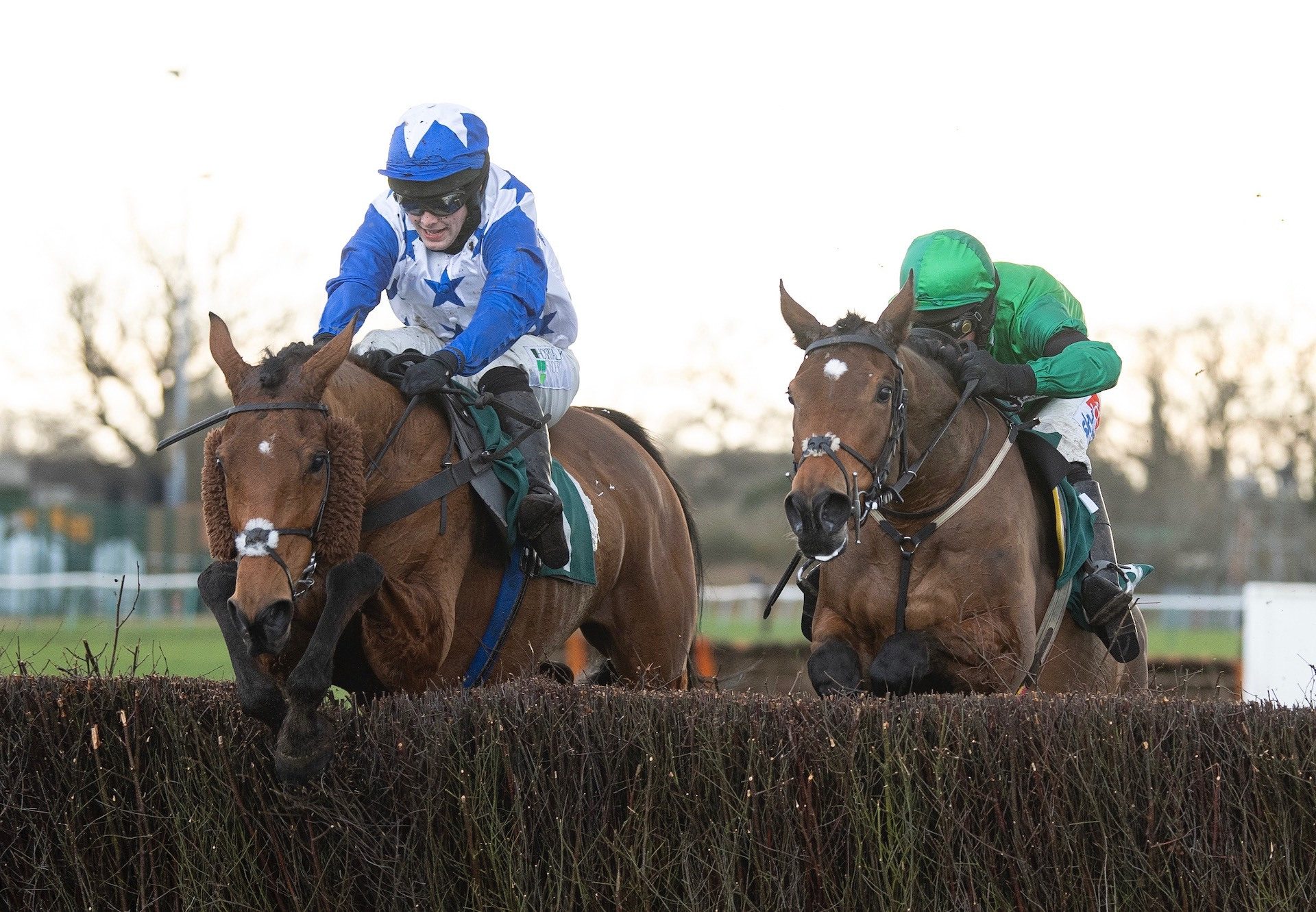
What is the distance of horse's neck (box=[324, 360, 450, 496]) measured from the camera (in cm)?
410

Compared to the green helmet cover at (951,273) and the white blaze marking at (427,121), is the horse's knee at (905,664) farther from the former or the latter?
the white blaze marking at (427,121)

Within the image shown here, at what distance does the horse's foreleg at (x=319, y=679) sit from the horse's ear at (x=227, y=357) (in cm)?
56

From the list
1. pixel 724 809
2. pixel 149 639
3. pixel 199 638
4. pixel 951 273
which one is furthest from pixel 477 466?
pixel 199 638

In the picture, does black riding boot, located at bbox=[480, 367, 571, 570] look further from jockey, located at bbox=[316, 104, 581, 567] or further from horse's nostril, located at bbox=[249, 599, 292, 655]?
horse's nostril, located at bbox=[249, 599, 292, 655]

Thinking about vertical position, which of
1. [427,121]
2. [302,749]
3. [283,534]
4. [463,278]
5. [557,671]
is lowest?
[557,671]

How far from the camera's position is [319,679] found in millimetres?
3592

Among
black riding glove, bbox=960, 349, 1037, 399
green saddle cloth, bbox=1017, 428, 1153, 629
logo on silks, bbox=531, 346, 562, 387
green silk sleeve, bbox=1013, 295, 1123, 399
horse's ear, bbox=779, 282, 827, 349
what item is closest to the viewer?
horse's ear, bbox=779, 282, 827, 349

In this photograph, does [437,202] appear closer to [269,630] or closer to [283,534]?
[283,534]

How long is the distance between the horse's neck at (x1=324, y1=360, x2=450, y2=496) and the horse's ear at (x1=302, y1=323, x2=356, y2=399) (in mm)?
78

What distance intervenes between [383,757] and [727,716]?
81 cm

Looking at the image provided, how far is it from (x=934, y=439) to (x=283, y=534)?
211 centimetres

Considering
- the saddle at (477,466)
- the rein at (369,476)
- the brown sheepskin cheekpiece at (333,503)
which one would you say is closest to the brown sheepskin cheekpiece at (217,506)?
the brown sheepskin cheekpiece at (333,503)

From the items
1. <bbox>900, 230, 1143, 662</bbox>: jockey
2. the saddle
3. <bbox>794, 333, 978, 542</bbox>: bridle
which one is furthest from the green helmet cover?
the saddle

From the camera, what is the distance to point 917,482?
15.6ft
